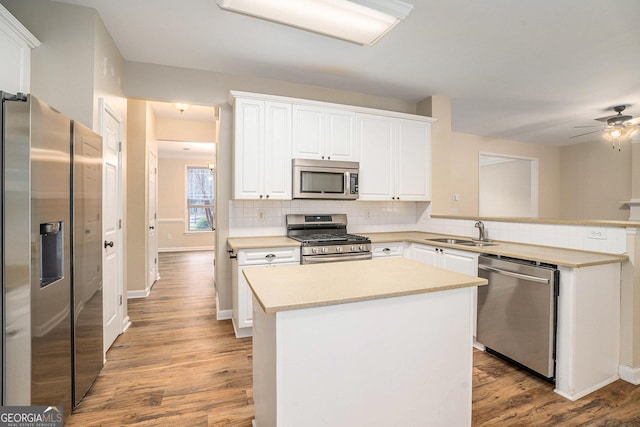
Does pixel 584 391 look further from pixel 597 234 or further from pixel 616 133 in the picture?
pixel 616 133

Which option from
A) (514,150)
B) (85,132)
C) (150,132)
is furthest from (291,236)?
(514,150)

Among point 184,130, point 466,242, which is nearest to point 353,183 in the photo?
point 466,242

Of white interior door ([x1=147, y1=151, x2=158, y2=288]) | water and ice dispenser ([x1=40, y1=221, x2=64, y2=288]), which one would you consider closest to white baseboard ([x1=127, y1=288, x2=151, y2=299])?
white interior door ([x1=147, y1=151, x2=158, y2=288])

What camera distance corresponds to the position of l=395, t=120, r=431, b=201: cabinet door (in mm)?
3785

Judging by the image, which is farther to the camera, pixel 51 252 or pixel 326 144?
pixel 326 144

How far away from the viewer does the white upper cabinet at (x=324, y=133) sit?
10.7ft

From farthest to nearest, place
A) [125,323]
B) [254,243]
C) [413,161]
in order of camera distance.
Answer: [413,161], [125,323], [254,243]

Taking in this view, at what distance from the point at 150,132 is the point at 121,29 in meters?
2.20

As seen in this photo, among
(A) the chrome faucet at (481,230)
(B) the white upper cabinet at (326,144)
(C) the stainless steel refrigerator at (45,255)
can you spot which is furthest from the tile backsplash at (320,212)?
(C) the stainless steel refrigerator at (45,255)

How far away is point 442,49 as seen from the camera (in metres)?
2.78

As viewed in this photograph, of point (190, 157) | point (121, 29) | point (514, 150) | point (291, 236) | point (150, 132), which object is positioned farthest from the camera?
point (190, 157)

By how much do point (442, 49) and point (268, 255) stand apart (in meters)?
2.52

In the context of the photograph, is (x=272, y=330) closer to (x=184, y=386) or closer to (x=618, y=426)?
(x=184, y=386)

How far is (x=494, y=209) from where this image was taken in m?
7.68
